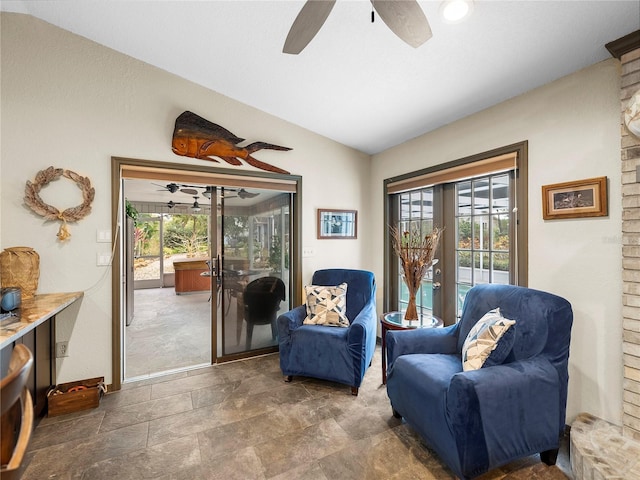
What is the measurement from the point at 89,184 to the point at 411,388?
9.78 ft

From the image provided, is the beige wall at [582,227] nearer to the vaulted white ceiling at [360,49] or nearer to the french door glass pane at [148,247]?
the vaulted white ceiling at [360,49]

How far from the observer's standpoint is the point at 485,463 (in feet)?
5.09

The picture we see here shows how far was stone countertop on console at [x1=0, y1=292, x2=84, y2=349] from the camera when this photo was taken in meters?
1.50

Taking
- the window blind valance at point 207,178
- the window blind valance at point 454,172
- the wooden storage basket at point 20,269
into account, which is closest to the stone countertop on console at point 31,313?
the wooden storage basket at point 20,269

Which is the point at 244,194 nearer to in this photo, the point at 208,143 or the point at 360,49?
the point at 208,143

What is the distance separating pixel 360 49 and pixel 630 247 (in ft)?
6.80

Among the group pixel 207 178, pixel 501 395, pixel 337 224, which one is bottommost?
pixel 501 395

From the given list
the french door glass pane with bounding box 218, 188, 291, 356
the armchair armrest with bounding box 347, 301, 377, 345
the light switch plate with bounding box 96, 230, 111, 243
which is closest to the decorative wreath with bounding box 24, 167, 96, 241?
the light switch plate with bounding box 96, 230, 111, 243

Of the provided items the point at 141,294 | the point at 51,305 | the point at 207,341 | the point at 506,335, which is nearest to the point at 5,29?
the point at 51,305

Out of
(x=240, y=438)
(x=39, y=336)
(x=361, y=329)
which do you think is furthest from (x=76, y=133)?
(x=361, y=329)

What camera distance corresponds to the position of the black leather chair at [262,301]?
338cm

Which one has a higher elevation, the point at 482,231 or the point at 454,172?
the point at 454,172

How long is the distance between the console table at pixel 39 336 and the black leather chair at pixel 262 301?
152cm

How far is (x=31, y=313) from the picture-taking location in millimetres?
1899
